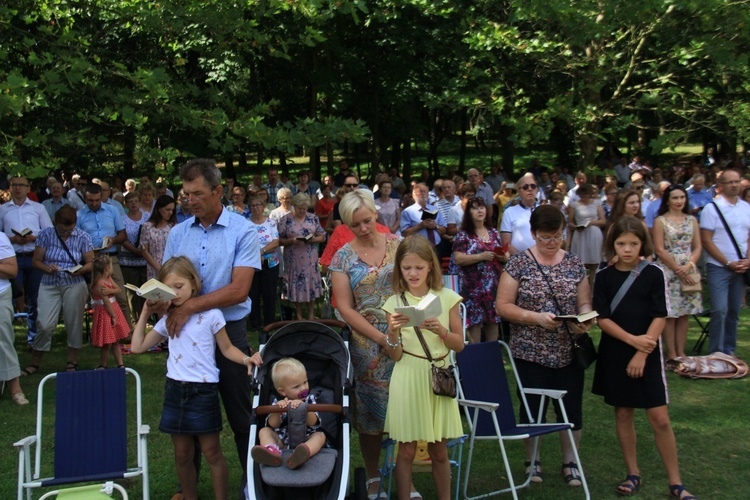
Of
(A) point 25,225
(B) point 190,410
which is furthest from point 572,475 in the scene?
(A) point 25,225

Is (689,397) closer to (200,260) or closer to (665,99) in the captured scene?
(200,260)

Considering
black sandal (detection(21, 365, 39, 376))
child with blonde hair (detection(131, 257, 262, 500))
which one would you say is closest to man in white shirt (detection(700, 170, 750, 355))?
child with blonde hair (detection(131, 257, 262, 500))

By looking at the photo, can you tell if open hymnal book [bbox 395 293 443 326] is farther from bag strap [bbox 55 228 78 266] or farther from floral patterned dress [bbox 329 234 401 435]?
bag strap [bbox 55 228 78 266]

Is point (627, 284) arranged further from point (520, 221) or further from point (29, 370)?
point (29, 370)

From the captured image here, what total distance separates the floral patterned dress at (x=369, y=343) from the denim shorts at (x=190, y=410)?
0.96 meters

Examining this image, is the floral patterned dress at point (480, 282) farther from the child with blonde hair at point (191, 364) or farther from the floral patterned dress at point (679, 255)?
the child with blonde hair at point (191, 364)

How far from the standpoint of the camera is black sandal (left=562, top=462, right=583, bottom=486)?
18.6 ft

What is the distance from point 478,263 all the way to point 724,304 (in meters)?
2.53

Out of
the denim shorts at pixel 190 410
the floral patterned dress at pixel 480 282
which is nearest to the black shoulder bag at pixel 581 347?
the denim shorts at pixel 190 410

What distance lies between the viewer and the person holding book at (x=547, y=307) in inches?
221

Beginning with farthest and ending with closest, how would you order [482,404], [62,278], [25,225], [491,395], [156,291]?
[25,225]
[62,278]
[491,395]
[482,404]
[156,291]

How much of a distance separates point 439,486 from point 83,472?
6.79ft

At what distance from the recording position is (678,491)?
17.7 feet

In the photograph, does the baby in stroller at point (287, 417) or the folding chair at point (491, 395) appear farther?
the folding chair at point (491, 395)
